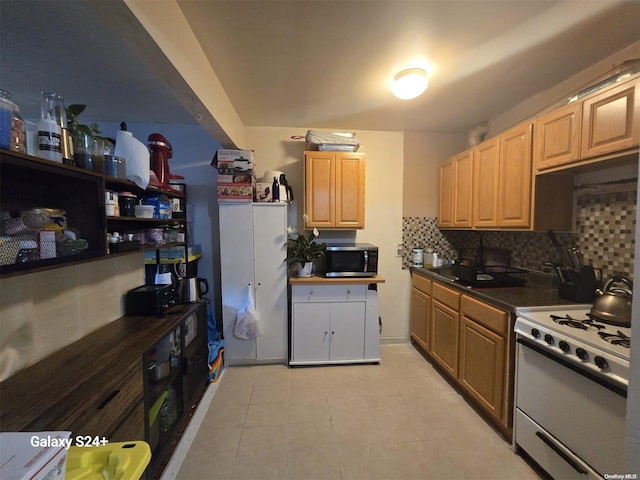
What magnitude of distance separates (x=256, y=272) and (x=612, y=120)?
8.71 ft

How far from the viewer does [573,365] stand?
1.20m

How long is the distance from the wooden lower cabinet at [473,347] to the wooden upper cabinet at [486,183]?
0.72 m

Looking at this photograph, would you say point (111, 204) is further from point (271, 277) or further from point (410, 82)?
point (410, 82)

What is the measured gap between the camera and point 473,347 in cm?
186

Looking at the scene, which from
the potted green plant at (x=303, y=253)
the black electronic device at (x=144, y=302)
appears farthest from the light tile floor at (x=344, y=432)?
the potted green plant at (x=303, y=253)

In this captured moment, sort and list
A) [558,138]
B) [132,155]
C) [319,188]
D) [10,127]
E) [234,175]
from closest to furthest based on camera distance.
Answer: [10,127], [132,155], [558,138], [234,175], [319,188]

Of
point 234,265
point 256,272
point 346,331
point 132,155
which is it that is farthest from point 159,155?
point 346,331

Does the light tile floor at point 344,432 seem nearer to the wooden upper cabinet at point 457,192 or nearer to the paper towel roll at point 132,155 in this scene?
the wooden upper cabinet at point 457,192

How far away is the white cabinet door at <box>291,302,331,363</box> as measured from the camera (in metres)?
2.45

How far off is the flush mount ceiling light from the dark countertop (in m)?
1.57

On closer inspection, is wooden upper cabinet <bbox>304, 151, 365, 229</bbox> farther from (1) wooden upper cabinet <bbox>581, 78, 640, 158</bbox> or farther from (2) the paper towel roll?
(1) wooden upper cabinet <bbox>581, 78, 640, 158</bbox>

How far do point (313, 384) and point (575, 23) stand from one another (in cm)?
301

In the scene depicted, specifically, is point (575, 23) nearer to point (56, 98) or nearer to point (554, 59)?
point (554, 59)

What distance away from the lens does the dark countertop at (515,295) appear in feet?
5.20
